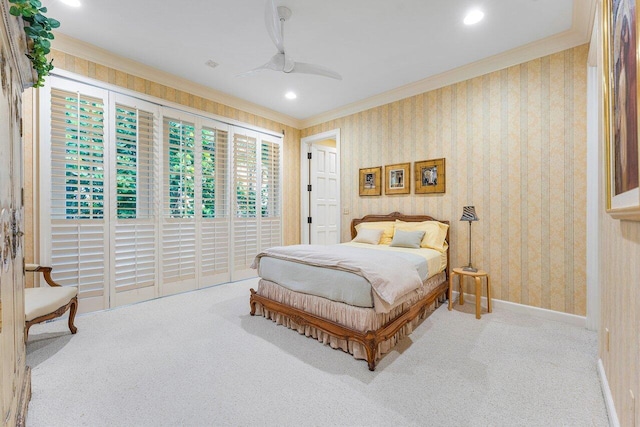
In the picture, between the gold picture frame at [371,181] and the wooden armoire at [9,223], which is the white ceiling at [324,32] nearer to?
the gold picture frame at [371,181]

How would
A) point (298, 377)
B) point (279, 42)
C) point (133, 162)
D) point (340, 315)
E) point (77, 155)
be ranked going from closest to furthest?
point (298, 377) < point (340, 315) < point (279, 42) < point (77, 155) < point (133, 162)

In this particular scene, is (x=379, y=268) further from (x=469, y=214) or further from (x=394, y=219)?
(x=394, y=219)

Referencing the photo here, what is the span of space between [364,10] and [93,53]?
311 centimetres

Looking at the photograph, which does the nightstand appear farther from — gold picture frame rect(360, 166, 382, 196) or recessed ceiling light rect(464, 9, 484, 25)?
recessed ceiling light rect(464, 9, 484, 25)

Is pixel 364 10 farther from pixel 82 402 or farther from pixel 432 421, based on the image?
pixel 82 402

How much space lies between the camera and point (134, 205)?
134 inches

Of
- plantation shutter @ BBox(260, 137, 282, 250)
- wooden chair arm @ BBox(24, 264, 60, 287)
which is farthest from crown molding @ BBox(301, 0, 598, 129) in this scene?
wooden chair arm @ BBox(24, 264, 60, 287)

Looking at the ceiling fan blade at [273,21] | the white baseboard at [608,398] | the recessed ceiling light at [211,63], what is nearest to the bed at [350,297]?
the white baseboard at [608,398]

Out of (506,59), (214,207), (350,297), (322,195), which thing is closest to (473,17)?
(506,59)

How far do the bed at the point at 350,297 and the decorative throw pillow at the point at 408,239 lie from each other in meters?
0.10

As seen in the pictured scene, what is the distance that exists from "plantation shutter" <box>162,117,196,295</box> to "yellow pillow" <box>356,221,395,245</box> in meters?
2.62

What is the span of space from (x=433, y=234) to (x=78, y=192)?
4258 mm

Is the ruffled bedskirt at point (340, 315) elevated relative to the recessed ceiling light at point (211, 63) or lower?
lower

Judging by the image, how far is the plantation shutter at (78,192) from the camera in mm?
2850
